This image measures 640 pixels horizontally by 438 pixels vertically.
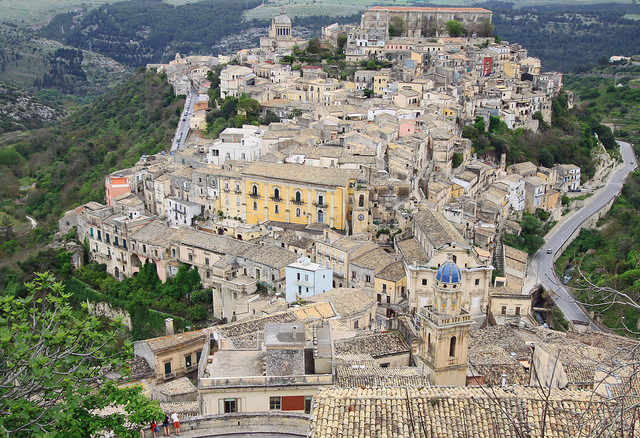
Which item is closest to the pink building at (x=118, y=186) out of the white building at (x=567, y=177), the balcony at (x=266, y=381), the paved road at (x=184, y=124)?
the paved road at (x=184, y=124)

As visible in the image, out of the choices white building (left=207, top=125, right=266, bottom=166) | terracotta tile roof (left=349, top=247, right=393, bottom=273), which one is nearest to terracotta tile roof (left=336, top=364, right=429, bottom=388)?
terracotta tile roof (left=349, top=247, right=393, bottom=273)

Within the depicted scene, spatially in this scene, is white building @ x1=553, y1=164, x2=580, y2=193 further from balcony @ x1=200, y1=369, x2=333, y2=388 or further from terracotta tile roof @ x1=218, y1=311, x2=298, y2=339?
balcony @ x1=200, y1=369, x2=333, y2=388

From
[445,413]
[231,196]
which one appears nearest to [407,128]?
[231,196]

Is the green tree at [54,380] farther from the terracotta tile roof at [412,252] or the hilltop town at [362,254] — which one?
the terracotta tile roof at [412,252]

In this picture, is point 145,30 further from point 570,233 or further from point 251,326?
point 251,326

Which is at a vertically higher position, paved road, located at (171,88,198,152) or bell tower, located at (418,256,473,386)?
bell tower, located at (418,256,473,386)

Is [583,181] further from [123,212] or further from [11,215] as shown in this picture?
[11,215]
